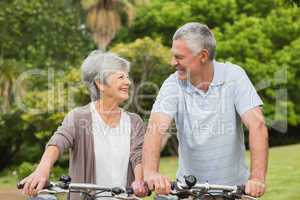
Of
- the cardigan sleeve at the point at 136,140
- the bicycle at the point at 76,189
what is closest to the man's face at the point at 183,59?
the cardigan sleeve at the point at 136,140

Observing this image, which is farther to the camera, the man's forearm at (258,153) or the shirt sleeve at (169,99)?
the shirt sleeve at (169,99)

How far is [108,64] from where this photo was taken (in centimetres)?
451

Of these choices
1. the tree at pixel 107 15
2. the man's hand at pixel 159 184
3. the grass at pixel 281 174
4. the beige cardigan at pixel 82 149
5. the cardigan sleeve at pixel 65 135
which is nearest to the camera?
the man's hand at pixel 159 184

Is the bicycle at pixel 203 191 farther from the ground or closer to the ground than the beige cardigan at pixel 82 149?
closer to the ground

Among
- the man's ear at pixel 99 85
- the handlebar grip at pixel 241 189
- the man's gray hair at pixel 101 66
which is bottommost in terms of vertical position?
the handlebar grip at pixel 241 189

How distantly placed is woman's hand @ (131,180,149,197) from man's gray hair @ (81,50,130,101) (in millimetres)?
809

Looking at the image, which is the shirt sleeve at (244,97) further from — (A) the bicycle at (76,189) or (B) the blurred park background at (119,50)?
(B) the blurred park background at (119,50)

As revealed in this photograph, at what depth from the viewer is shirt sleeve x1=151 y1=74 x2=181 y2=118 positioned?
4.08m

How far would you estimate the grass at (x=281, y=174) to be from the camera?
15639 mm

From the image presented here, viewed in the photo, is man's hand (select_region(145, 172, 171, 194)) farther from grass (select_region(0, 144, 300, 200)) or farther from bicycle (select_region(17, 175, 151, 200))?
grass (select_region(0, 144, 300, 200))

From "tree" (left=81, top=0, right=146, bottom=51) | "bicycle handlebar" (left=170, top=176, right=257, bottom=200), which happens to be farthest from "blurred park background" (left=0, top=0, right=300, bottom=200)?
"bicycle handlebar" (left=170, top=176, right=257, bottom=200)

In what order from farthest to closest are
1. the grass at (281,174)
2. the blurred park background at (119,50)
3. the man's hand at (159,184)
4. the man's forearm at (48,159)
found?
1. the blurred park background at (119,50)
2. the grass at (281,174)
3. the man's forearm at (48,159)
4. the man's hand at (159,184)

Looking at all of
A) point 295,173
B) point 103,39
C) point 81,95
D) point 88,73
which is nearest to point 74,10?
point 103,39

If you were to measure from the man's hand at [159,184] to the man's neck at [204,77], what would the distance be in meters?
0.62
